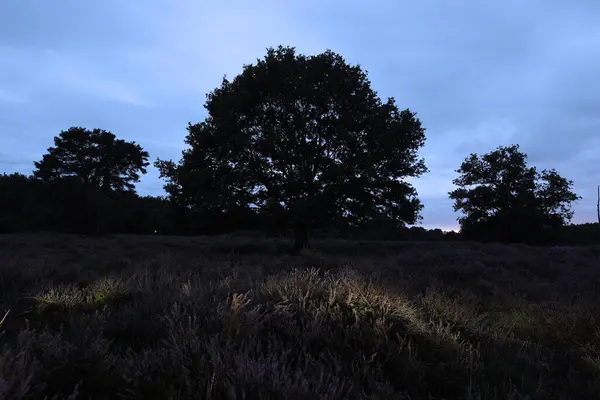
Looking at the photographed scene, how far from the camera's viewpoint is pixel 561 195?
46.1 meters

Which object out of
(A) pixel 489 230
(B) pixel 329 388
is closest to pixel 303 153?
(B) pixel 329 388

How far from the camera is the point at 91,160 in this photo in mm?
46062

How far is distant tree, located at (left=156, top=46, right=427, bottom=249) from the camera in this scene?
23.2 meters

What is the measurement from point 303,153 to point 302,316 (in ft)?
63.4

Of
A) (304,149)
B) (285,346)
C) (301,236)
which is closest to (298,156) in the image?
(304,149)

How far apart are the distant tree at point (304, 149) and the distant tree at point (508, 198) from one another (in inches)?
945

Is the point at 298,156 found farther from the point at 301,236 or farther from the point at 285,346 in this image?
the point at 285,346

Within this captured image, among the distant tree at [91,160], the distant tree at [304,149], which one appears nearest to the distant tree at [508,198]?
the distant tree at [304,149]

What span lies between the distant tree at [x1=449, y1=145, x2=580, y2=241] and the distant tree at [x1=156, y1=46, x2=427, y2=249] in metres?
24.0

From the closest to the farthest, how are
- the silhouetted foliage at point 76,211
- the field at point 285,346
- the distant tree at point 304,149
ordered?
1. the field at point 285,346
2. the distant tree at point 304,149
3. the silhouetted foliage at point 76,211

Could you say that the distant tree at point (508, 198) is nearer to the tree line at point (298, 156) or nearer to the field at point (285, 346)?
the tree line at point (298, 156)

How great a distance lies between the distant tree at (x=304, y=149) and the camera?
2316 cm

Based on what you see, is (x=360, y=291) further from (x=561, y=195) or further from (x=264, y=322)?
(x=561, y=195)

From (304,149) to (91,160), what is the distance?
31778 millimetres
